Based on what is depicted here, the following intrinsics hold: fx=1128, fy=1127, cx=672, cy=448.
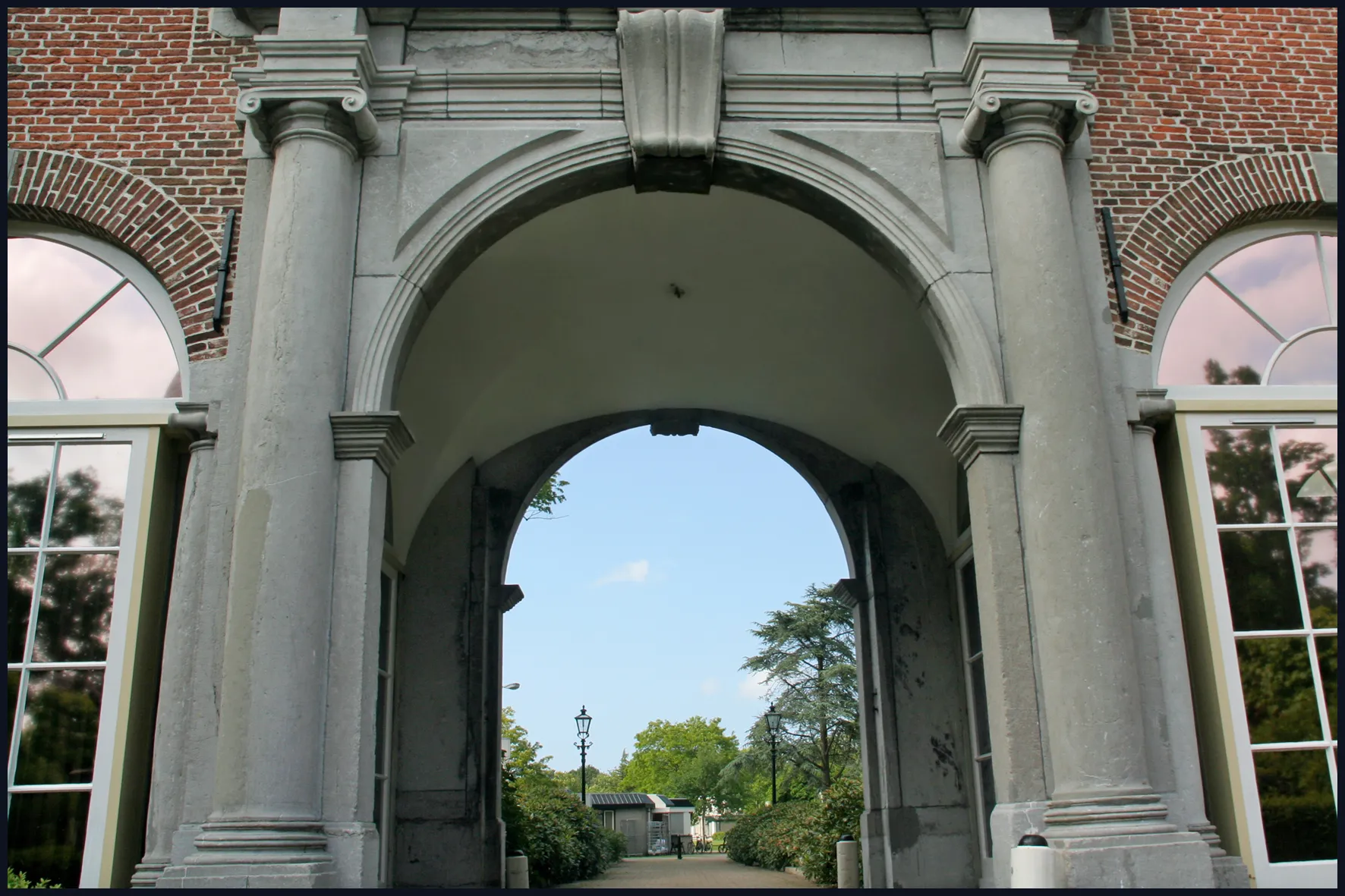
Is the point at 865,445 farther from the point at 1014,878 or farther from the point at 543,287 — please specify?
the point at 1014,878

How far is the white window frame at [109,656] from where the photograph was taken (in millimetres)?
5699

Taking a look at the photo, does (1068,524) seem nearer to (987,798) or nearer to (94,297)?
(987,798)

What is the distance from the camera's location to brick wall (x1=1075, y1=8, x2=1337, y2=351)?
6898mm

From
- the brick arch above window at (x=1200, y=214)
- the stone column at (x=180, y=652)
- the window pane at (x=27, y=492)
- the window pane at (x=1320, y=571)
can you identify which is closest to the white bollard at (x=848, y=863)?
the window pane at (x=1320, y=571)

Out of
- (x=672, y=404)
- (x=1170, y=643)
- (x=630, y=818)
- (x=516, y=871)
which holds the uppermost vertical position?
(x=672, y=404)

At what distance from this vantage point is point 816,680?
3353 centimetres

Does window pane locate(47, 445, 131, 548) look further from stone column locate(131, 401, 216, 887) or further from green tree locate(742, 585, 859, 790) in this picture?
green tree locate(742, 585, 859, 790)

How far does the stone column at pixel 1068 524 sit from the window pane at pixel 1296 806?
1061 millimetres

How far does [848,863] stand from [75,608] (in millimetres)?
7871

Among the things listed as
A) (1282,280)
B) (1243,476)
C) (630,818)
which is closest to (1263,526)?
(1243,476)

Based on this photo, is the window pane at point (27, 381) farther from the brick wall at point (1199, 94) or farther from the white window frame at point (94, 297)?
A: the brick wall at point (1199, 94)

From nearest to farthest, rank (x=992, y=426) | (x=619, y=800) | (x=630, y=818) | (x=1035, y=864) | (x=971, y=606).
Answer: (x=1035, y=864) < (x=992, y=426) < (x=971, y=606) < (x=630, y=818) < (x=619, y=800)

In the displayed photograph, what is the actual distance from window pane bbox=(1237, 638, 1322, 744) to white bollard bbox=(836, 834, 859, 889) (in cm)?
579

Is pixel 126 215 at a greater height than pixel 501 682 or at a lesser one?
greater
